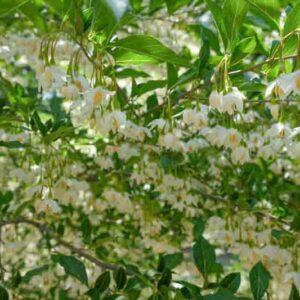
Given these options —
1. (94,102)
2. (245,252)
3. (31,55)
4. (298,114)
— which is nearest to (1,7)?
(94,102)

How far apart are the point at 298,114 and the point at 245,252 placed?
0.77m

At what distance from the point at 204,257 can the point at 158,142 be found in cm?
43

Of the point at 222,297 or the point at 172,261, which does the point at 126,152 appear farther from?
the point at 222,297

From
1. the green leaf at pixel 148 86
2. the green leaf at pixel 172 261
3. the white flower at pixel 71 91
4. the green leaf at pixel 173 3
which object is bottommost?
the green leaf at pixel 172 261

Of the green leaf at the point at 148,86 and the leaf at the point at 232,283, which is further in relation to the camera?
the green leaf at the point at 148,86

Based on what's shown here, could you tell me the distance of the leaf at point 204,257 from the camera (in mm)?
1625

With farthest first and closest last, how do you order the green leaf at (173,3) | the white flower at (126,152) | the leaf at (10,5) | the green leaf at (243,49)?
the white flower at (126,152)
the green leaf at (173,3)
the green leaf at (243,49)
the leaf at (10,5)

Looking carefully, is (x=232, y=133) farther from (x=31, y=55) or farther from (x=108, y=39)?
(x=31, y=55)

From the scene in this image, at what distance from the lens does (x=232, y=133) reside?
5.25ft

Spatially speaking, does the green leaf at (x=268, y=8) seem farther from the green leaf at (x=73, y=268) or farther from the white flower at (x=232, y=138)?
the green leaf at (x=73, y=268)

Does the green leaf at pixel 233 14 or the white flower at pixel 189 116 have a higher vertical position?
the green leaf at pixel 233 14

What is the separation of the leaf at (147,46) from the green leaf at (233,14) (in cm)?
16

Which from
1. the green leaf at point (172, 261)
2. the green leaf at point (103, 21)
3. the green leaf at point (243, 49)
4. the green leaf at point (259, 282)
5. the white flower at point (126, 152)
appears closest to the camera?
the green leaf at point (103, 21)

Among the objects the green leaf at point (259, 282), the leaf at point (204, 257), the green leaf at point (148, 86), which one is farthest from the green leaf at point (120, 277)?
the green leaf at point (148, 86)
